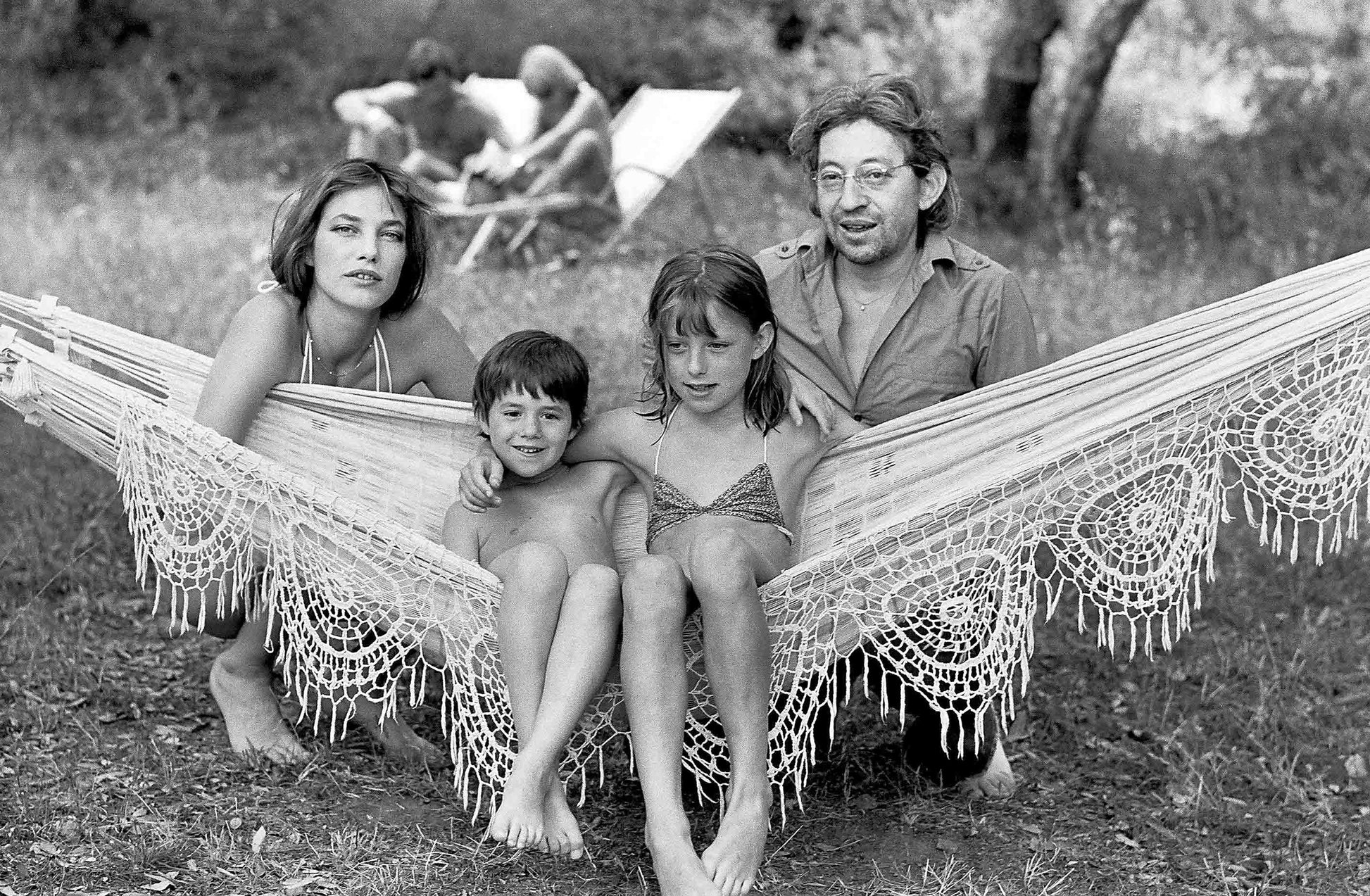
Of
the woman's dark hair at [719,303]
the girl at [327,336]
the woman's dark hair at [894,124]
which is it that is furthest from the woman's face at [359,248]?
the woman's dark hair at [894,124]

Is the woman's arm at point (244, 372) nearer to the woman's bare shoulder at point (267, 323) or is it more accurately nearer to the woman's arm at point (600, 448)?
the woman's bare shoulder at point (267, 323)

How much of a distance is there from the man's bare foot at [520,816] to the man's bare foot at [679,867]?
0.17 m

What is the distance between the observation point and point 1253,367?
2.37 metres

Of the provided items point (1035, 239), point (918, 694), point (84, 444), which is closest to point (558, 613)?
point (918, 694)

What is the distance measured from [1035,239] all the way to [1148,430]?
14.5 ft

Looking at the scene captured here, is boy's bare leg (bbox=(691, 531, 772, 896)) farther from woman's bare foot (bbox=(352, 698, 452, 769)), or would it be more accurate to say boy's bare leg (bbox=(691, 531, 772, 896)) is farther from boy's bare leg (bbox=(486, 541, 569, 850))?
woman's bare foot (bbox=(352, 698, 452, 769))

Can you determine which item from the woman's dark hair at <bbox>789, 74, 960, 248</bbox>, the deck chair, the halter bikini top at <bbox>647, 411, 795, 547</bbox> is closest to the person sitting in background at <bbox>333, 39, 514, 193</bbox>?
the deck chair

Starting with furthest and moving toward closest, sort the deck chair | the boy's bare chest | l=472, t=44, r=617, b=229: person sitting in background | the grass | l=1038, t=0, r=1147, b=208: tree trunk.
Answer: l=1038, t=0, r=1147, b=208: tree trunk → l=472, t=44, r=617, b=229: person sitting in background → the deck chair → the boy's bare chest → the grass

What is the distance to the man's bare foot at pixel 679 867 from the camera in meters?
2.25

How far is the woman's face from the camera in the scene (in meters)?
2.73

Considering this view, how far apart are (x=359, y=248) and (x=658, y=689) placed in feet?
3.11

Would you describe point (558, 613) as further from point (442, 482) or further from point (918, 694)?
point (918, 694)

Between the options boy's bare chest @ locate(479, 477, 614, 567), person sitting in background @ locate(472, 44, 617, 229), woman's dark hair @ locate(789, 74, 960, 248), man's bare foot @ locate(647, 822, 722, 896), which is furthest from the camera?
person sitting in background @ locate(472, 44, 617, 229)

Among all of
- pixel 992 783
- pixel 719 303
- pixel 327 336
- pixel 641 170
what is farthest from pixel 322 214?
pixel 641 170
